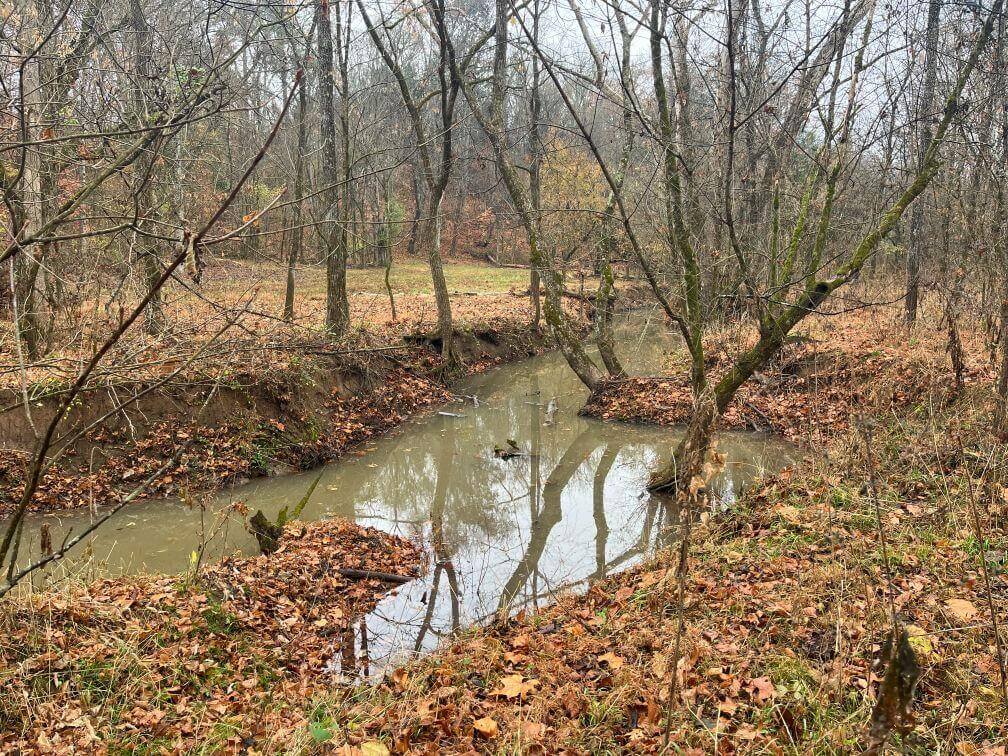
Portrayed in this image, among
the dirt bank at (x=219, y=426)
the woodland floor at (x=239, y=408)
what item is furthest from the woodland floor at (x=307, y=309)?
the dirt bank at (x=219, y=426)

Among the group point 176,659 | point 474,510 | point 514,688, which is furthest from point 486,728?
point 474,510

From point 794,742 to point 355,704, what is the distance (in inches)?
98.6

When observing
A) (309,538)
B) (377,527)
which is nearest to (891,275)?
(377,527)

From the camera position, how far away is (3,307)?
11.2 meters

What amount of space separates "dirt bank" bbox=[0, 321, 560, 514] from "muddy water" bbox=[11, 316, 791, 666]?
379 mm

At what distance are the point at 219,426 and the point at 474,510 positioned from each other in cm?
402

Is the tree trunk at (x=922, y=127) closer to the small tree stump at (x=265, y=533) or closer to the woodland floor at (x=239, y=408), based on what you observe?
the woodland floor at (x=239, y=408)

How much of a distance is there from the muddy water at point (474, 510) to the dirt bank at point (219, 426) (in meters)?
0.38

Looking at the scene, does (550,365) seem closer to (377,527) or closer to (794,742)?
(377,527)

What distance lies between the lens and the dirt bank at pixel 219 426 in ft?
28.1

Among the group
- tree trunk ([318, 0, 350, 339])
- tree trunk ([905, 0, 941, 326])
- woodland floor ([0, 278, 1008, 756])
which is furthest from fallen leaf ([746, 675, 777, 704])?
tree trunk ([318, 0, 350, 339])

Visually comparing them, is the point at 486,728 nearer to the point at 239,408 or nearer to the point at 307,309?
the point at 239,408

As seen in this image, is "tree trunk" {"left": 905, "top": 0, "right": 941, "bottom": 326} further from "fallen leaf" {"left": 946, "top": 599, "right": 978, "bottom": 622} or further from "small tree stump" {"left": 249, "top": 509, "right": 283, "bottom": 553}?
"small tree stump" {"left": 249, "top": 509, "right": 283, "bottom": 553}

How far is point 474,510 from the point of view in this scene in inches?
365
